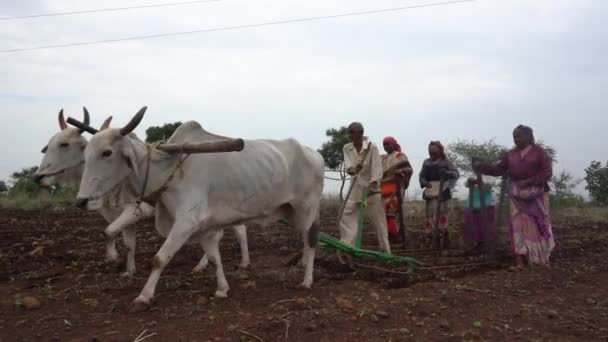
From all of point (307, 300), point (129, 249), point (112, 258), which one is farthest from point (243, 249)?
point (307, 300)

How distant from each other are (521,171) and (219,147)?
404 cm

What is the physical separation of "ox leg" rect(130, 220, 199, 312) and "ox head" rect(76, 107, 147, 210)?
0.60 metres

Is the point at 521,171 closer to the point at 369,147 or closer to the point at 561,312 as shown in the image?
the point at 369,147

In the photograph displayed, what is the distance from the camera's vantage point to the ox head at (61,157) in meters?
5.98

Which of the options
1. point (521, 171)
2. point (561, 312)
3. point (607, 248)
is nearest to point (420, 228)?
point (607, 248)

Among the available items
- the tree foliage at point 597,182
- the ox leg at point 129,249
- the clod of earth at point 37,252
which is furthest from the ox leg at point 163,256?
the tree foliage at point 597,182

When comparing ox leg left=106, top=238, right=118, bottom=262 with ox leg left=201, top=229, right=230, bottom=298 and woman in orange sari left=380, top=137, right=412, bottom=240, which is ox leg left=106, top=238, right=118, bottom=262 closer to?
ox leg left=201, top=229, right=230, bottom=298

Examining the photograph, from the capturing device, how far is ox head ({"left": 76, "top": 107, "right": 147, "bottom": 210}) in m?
4.35

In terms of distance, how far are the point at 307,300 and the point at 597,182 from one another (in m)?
24.1

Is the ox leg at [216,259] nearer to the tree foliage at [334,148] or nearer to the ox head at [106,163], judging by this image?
the ox head at [106,163]

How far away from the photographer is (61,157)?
6020 mm

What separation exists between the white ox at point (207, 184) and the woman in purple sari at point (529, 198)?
2.68 metres

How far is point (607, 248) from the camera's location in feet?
28.5

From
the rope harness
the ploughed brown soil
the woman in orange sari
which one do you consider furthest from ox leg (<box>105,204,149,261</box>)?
the woman in orange sari
